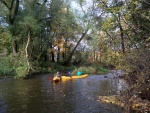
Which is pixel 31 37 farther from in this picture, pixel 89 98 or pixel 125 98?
pixel 125 98

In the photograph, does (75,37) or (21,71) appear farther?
(75,37)

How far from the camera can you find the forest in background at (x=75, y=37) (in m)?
7.49

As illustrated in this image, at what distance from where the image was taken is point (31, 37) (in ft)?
80.0

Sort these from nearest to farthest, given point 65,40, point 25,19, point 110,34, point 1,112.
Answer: point 1,112, point 110,34, point 25,19, point 65,40

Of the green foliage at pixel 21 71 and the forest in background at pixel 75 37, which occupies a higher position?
the forest in background at pixel 75 37

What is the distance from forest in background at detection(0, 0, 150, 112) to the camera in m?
7.49

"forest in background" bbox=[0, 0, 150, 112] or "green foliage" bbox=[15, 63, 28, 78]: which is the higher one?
"forest in background" bbox=[0, 0, 150, 112]

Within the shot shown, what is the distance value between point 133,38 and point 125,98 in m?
3.00

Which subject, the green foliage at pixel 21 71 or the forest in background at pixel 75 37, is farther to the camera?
the green foliage at pixel 21 71

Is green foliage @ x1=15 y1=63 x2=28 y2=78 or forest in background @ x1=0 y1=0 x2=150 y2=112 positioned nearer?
forest in background @ x1=0 y1=0 x2=150 y2=112

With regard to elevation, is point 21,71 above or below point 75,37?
below

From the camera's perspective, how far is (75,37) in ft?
109

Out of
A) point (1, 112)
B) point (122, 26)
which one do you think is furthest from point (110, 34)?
point (1, 112)

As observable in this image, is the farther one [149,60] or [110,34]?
[110,34]
